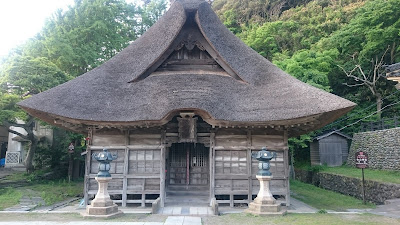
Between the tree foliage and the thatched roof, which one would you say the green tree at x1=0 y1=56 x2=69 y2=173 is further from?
the thatched roof

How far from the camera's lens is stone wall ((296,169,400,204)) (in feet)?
43.6

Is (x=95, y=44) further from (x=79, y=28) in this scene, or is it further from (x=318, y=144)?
(x=318, y=144)

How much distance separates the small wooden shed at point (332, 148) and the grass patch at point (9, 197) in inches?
871

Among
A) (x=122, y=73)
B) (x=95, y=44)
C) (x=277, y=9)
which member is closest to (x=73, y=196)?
(x=122, y=73)

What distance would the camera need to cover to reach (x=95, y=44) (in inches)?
899

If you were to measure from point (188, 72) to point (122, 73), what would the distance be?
2.81m

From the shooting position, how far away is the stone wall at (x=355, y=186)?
13.3 meters

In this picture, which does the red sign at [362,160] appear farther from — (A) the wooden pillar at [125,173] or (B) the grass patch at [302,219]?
(A) the wooden pillar at [125,173]

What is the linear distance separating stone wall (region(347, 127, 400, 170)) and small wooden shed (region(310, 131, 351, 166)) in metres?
1.59

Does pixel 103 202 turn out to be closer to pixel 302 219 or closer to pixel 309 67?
pixel 302 219

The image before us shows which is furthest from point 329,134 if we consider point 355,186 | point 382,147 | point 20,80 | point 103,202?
point 20,80

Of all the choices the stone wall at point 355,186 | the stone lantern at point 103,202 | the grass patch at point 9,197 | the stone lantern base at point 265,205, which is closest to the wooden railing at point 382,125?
the stone wall at point 355,186

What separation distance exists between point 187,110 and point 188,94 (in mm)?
692

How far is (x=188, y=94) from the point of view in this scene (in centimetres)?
977
